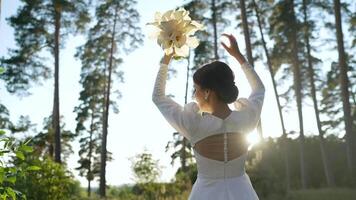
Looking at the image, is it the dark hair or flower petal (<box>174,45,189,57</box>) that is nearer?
the dark hair

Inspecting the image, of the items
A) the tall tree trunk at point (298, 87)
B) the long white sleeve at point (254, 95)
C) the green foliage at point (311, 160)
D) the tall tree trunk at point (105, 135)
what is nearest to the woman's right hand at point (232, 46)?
the long white sleeve at point (254, 95)

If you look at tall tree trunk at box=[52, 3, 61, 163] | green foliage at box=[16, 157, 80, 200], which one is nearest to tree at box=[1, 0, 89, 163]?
tall tree trunk at box=[52, 3, 61, 163]

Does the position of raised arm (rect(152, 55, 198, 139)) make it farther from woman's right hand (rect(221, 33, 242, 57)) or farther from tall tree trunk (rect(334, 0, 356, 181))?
tall tree trunk (rect(334, 0, 356, 181))

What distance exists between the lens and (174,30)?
375 centimetres

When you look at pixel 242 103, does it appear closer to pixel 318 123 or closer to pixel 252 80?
pixel 252 80

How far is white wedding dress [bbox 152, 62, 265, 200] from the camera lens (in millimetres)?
3326

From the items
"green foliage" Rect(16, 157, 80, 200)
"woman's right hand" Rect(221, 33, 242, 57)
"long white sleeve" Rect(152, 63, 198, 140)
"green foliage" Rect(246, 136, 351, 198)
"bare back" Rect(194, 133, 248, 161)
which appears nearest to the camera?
"long white sleeve" Rect(152, 63, 198, 140)

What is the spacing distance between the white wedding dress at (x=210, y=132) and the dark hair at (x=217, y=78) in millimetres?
157

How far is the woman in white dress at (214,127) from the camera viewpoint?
333 cm

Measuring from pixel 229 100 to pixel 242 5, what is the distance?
21.1 m

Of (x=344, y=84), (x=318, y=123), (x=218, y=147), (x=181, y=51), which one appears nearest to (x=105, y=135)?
(x=318, y=123)

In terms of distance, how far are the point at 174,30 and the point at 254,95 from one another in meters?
0.71

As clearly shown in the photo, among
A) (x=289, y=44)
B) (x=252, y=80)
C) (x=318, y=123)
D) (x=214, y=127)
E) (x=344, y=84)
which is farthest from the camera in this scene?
(x=289, y=44)

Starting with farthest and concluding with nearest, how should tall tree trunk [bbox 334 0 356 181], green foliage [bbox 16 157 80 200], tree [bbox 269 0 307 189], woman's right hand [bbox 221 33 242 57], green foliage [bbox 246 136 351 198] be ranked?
tree [bbox 269 0 307 189]
green foliage [bbox 246 136 351 198]
tall tree trunk [bbox 334 0 356 181]
green foliage [bbox 16 157 80 200]
woman's right hand [bbox 221 33 242 57]
